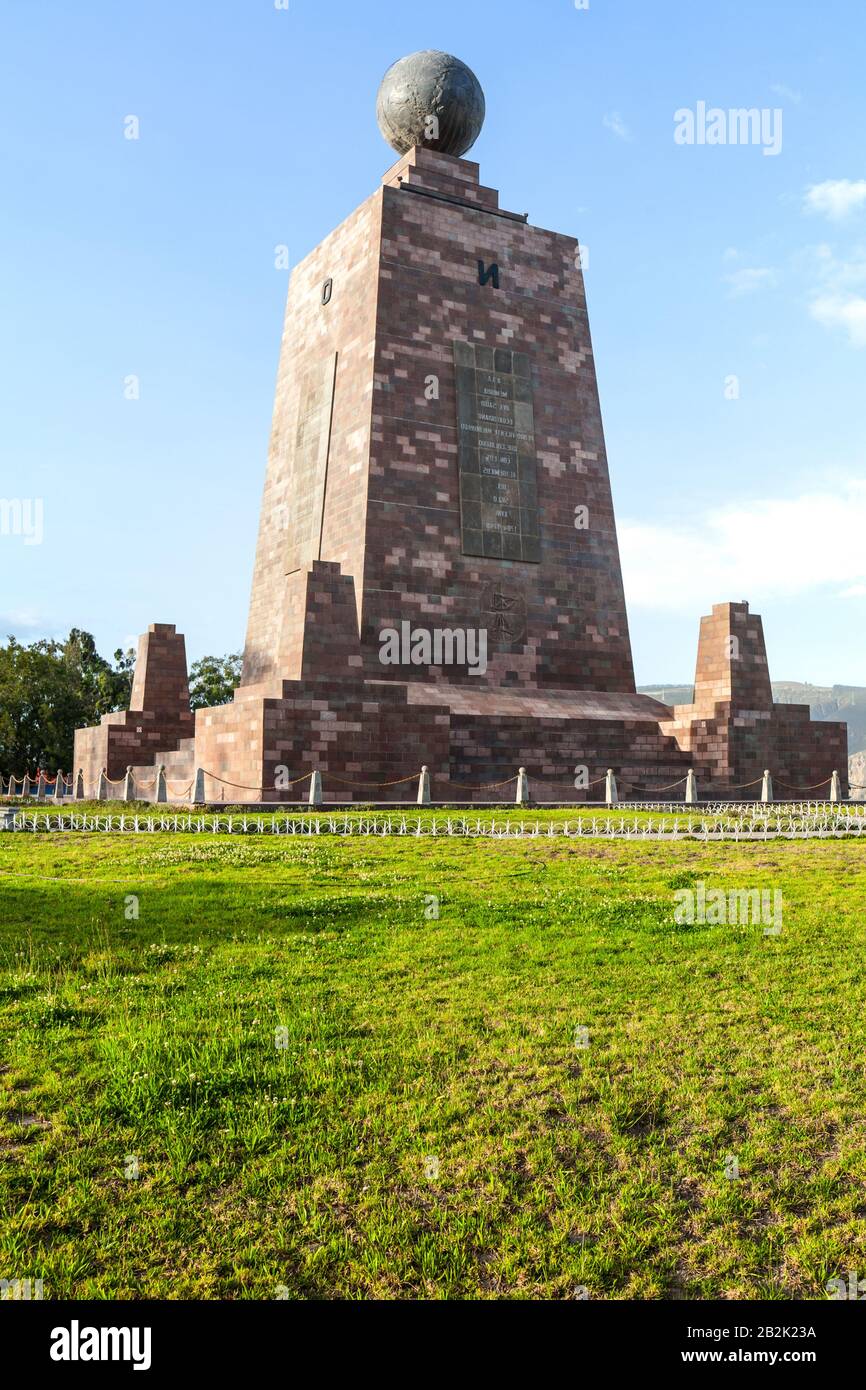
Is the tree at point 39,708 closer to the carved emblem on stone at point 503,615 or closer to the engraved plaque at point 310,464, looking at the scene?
the engraved plaque at point 310,464

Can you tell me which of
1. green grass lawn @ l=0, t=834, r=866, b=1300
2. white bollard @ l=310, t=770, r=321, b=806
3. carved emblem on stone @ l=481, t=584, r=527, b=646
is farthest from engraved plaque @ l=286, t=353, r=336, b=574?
green grass lawn @ l=0, t=834, r=866, b=1300

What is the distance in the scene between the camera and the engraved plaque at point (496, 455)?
29.2 meters

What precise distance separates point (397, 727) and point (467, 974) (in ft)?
54.1

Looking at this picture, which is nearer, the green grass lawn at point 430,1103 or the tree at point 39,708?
the green grass lawn at point 430,1103

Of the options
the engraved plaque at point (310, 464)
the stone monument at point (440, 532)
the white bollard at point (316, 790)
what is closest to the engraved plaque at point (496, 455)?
the stone monument at point (440, 532)

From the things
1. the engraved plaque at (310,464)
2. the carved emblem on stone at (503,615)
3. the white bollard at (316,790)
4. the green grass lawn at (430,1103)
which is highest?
the engraved plaque at (310,464)

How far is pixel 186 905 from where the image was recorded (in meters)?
11.0

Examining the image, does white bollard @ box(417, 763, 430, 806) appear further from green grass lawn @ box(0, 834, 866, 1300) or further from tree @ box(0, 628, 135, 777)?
tree @ box(0, 628, 135, 777)

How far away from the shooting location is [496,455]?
29688 mm

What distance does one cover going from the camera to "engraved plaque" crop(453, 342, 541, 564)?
1148 inches

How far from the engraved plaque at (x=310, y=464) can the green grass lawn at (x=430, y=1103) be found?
68.2 feet
